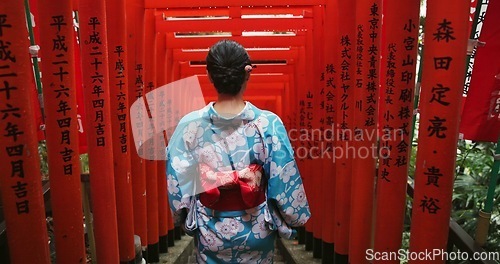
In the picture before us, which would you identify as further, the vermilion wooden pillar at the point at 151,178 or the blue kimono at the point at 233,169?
the vermilion wooden pillar at the point at 151,178

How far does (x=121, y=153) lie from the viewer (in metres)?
4.95

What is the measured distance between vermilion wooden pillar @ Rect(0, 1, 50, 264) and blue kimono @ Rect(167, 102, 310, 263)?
90cm

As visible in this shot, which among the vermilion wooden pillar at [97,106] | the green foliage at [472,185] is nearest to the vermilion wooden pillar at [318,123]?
the green foliage at [472,185]

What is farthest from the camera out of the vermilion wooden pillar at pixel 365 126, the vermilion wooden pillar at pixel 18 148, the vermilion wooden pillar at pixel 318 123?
the vermilion wooden pillar at pixel 318 123

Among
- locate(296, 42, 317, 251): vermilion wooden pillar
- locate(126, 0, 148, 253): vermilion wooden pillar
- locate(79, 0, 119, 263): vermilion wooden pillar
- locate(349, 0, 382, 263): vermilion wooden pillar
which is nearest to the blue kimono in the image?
locate(79, 0, 119, 263): vermilion wooden pillar

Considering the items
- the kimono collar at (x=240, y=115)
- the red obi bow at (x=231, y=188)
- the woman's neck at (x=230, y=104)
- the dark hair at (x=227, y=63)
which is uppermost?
the dark hair at (x=227, y=63)

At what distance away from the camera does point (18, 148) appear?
2.76 metres

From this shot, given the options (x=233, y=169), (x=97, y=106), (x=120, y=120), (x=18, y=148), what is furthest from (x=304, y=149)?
(x=18, y=148)

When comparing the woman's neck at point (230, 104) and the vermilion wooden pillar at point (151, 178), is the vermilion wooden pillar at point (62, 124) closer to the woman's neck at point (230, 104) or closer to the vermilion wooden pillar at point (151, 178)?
the woman's neck at point (230, 104)

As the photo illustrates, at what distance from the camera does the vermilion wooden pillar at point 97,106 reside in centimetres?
389

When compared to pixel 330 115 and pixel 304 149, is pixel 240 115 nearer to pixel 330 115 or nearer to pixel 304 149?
pixel 330 115

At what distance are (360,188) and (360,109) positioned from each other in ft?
2.72

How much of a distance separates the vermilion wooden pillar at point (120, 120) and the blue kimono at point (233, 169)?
1.88m

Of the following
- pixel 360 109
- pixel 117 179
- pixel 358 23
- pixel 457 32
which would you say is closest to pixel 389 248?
pixel 360 109
